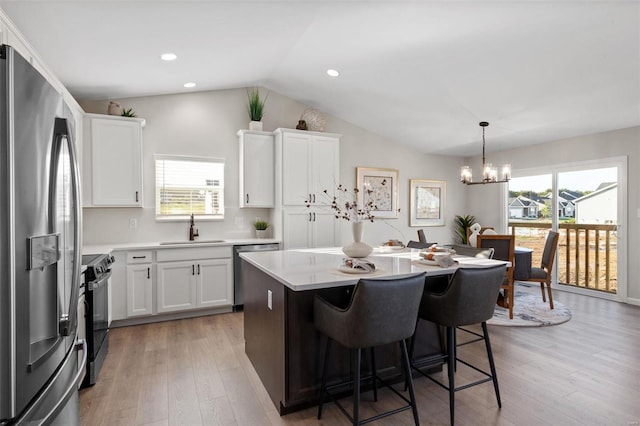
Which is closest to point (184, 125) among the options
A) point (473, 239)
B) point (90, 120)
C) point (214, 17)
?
point (90, 120)

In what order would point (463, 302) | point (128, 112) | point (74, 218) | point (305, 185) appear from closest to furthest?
1. point (74, 218)
2. point (463, 302)
3. point (128, 112)
4. point (305, 185)

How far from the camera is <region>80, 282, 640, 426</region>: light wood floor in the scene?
213 cm

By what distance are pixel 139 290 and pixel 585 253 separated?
626cm

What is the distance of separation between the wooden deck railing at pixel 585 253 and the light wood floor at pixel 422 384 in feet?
5.31

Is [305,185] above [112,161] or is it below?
below

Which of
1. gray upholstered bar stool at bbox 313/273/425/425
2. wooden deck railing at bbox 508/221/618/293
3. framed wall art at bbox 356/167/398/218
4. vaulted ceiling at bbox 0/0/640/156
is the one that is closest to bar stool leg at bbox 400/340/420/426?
gray upholstered bar stool at bbox 313/273/425/425

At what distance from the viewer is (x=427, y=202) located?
6555 mm

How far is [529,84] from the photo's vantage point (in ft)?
12.5

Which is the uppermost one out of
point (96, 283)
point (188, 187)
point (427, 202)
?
point (188, 187)

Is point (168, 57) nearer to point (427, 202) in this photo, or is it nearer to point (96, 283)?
point (96, 283)

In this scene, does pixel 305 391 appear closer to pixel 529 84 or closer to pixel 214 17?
pixel 214 17

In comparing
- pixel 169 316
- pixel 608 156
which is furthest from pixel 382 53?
pixel 169 316

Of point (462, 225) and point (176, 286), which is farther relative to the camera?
point (462, 225)

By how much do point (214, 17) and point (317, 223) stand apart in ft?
9.28
